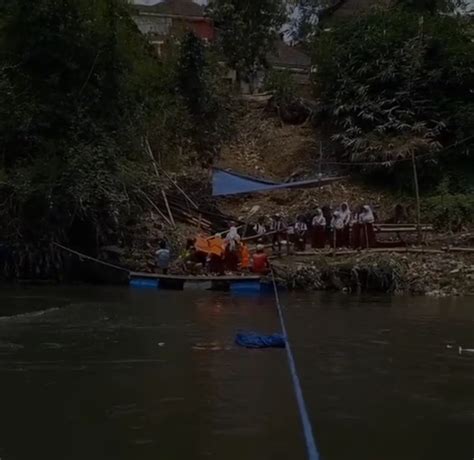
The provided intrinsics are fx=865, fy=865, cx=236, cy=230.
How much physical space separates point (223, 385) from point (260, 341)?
3126 millimetres

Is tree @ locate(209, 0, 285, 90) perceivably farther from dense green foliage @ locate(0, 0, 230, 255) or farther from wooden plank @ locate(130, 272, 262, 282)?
wooden plank @ locate(130, 272, 262, 282)

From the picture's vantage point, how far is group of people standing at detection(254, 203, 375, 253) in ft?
87.7

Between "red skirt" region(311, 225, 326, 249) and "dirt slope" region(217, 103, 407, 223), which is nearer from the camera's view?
"red skirt" region(311, 225, 326, 249)

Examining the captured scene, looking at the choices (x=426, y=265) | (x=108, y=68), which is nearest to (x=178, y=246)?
(x=108, y=68)

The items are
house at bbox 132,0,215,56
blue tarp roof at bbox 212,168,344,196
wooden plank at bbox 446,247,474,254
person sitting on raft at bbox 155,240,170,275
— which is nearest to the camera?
person sitting on raft at bbox 155,240,170,275

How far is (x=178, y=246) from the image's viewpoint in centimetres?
2784

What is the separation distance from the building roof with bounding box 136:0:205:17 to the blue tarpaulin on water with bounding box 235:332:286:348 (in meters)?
37.3

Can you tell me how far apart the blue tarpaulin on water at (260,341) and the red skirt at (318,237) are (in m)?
12.9

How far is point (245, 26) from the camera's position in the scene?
4141cm

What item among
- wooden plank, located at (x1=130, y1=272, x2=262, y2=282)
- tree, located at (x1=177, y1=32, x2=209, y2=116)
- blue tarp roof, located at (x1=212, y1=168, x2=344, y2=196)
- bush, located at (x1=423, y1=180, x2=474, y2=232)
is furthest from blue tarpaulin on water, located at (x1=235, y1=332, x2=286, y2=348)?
tree, located at (x1=177, y1=32, x2=209, y2=116)

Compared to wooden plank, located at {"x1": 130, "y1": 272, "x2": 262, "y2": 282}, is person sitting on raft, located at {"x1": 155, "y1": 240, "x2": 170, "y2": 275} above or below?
above

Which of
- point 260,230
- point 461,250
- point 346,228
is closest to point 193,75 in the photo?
point 260,230

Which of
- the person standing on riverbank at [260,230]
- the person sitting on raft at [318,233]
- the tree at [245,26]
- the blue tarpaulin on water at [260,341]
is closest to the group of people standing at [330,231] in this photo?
the person sitting on raft at [318,233]

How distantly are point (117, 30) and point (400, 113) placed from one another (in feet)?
39.2
